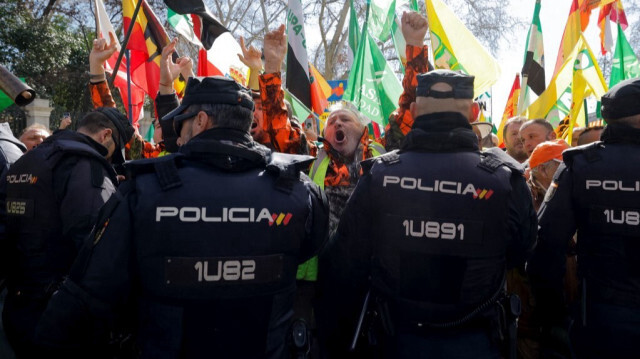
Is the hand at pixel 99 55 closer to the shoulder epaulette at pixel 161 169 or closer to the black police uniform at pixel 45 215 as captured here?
the black police uniform at pixel 45 215

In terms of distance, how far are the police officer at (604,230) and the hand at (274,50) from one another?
5.41ft

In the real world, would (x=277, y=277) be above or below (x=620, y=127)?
below

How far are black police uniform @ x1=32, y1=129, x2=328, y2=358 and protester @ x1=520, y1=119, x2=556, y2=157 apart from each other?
124 inches

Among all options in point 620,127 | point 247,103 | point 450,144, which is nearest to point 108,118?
point 247,103

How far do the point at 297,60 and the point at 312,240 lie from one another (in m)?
3.57

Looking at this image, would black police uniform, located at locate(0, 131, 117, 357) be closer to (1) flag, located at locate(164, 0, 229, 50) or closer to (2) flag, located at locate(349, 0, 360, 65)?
(1) flag, located at locate(164, 0, 229, 50)

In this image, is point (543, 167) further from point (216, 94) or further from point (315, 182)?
point (216, 94)

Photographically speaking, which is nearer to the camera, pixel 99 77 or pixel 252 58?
pixel 252 58

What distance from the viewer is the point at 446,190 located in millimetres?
2146

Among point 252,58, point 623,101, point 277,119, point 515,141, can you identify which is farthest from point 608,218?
point 515,141

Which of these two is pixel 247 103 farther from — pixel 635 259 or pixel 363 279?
pixel 635 259

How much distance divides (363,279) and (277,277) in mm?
691

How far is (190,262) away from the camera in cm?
176

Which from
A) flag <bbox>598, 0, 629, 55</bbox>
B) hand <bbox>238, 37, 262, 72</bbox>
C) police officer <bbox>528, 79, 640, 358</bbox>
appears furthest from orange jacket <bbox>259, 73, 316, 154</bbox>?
flag <bbox>598, 0, 629, 55</bbox>
